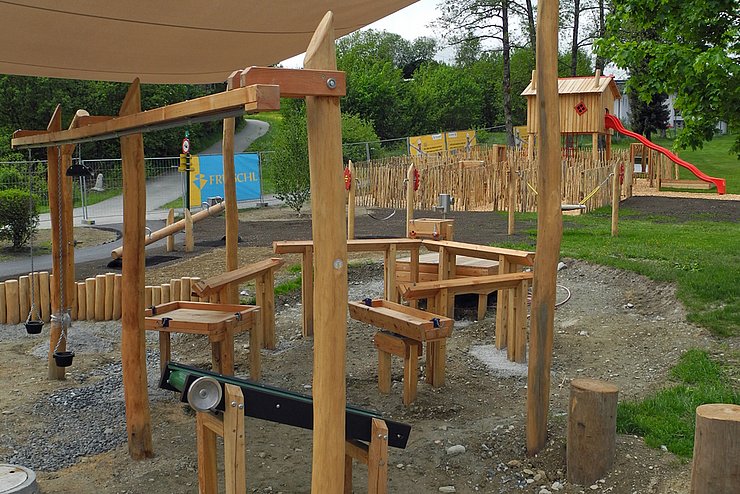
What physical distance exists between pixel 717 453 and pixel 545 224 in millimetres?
1959

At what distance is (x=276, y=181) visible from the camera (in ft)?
72.6

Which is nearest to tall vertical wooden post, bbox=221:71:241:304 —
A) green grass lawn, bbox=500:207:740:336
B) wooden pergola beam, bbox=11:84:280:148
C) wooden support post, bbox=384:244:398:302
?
wooden support post, bbox=384:244:398:302

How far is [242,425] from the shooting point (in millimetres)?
3938

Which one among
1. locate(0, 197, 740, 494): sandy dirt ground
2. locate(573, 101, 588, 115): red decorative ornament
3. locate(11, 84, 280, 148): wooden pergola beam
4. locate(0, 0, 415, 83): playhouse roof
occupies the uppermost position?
locate(573, 101, 588, 115): red decorative ornament

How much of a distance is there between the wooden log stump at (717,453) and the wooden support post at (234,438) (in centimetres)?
240

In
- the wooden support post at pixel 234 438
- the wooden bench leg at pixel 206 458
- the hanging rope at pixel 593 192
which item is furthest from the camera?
the hanging rope at pixel 593 192

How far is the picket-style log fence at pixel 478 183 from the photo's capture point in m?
22.0

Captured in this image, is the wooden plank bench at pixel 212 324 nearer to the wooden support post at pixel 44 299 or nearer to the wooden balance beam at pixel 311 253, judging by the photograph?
the wooden balance beam at pixel 311 253

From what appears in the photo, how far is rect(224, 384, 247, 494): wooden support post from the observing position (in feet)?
12.8

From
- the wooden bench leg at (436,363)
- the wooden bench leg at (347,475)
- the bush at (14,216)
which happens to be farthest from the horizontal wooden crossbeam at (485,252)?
the bush at (14,216)

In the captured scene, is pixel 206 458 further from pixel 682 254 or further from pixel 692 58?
pixel 682 254

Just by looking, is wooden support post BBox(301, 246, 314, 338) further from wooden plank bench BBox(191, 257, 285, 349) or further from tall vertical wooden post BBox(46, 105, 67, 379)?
tall vertical wooden post BBox(46, 105, 67, 379)

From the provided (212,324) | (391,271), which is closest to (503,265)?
(391,271)

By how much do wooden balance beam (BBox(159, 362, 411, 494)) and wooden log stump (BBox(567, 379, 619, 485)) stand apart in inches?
47.1
